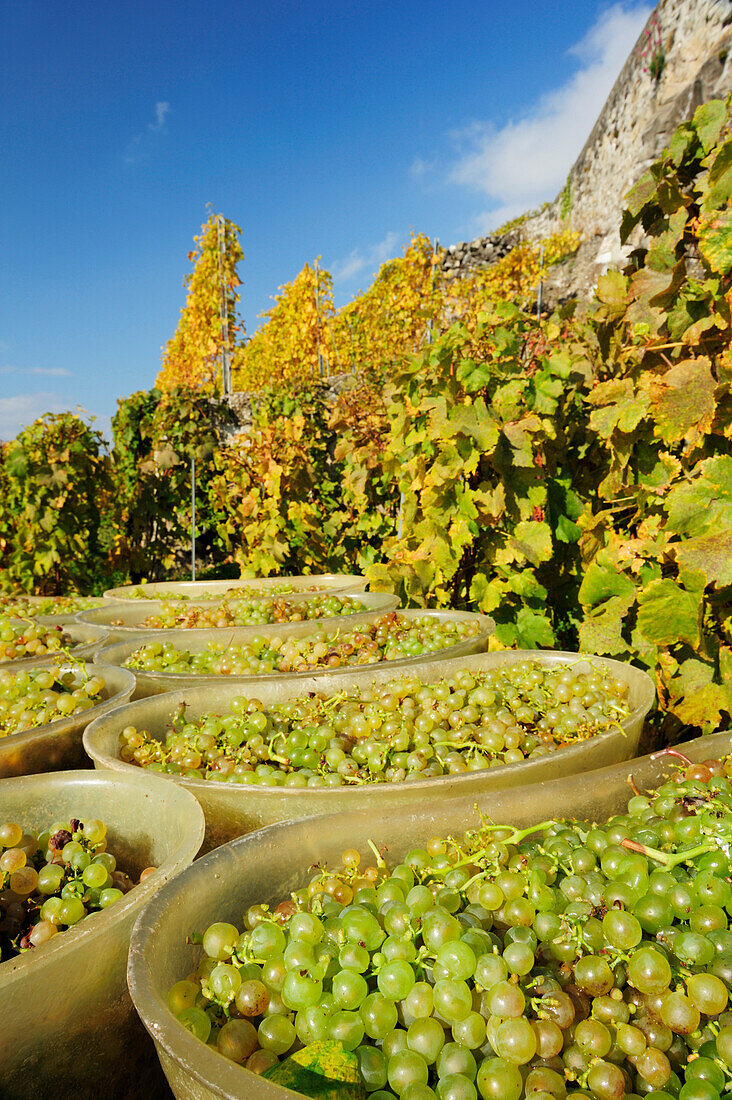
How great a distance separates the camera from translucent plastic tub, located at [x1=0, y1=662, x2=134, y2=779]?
1.37 m

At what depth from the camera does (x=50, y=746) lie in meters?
1.44

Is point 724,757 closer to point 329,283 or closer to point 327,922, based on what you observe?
point 327,922

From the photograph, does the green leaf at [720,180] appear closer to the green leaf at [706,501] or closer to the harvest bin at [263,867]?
the green leaf at [706,501]

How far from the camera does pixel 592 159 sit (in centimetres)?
1318

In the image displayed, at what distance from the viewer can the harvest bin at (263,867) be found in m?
0.62

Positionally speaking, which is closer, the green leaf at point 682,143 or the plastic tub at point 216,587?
the green leaf at point 682,143

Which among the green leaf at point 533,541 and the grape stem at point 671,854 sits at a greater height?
the green leaf at point 533,541

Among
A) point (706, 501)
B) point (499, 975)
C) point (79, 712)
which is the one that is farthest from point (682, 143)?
point (79, 712)

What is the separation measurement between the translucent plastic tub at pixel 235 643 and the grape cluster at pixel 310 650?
0.10 feet

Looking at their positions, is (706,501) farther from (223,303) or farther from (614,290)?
(223,303)

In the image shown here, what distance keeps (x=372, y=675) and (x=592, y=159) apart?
1542 cm

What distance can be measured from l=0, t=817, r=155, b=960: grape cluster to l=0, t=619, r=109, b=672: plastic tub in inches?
37.9

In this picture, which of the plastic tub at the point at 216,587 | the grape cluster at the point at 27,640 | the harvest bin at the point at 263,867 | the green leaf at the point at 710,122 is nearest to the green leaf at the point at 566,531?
the plastic tub at the point at 216,587

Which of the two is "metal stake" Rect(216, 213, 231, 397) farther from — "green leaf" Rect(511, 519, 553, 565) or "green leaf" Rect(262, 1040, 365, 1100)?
"green leaf" Rect(262, 1040, 365, 1100)
